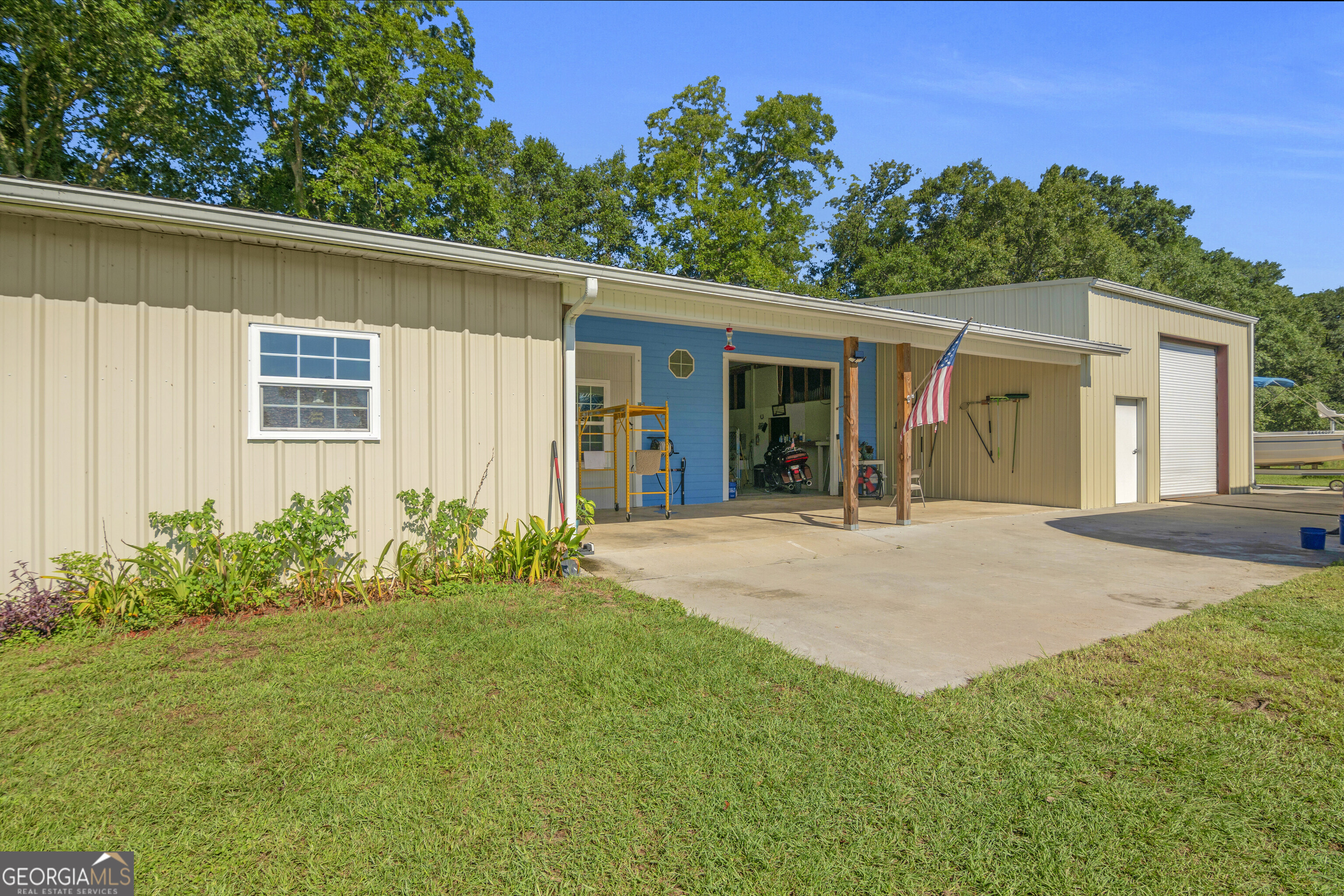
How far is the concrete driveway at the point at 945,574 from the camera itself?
13.4ft

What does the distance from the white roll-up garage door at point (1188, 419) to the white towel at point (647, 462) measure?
9550 mm

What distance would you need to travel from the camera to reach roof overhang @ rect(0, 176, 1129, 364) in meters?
4.21

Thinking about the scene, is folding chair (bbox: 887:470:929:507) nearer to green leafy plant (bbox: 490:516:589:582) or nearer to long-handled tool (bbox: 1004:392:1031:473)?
long-handled tool (bbox: 1004:392:1031:473)

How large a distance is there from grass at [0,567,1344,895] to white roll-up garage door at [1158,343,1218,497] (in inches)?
412

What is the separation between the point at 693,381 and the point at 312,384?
6819 millimetres

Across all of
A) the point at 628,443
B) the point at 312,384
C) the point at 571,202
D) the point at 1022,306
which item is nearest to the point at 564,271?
the point at 312,384

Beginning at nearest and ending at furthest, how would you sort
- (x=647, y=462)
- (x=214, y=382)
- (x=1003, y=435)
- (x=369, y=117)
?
(x=214, y=382)
(x=647, y=462)
(x=1003, y=435)
(x=369, y=117)

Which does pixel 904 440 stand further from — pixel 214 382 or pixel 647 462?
pixel 214 382

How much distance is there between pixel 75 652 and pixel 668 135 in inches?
882

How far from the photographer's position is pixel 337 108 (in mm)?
15469

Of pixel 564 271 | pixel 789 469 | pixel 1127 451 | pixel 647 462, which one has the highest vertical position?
pixel 564 271

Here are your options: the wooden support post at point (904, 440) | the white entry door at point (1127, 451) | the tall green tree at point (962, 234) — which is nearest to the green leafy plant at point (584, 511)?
the wooden support post at point (904, 440)

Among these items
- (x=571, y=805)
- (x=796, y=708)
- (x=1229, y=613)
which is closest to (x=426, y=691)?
(x=571, y=805)

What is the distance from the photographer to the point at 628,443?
9531 mm
